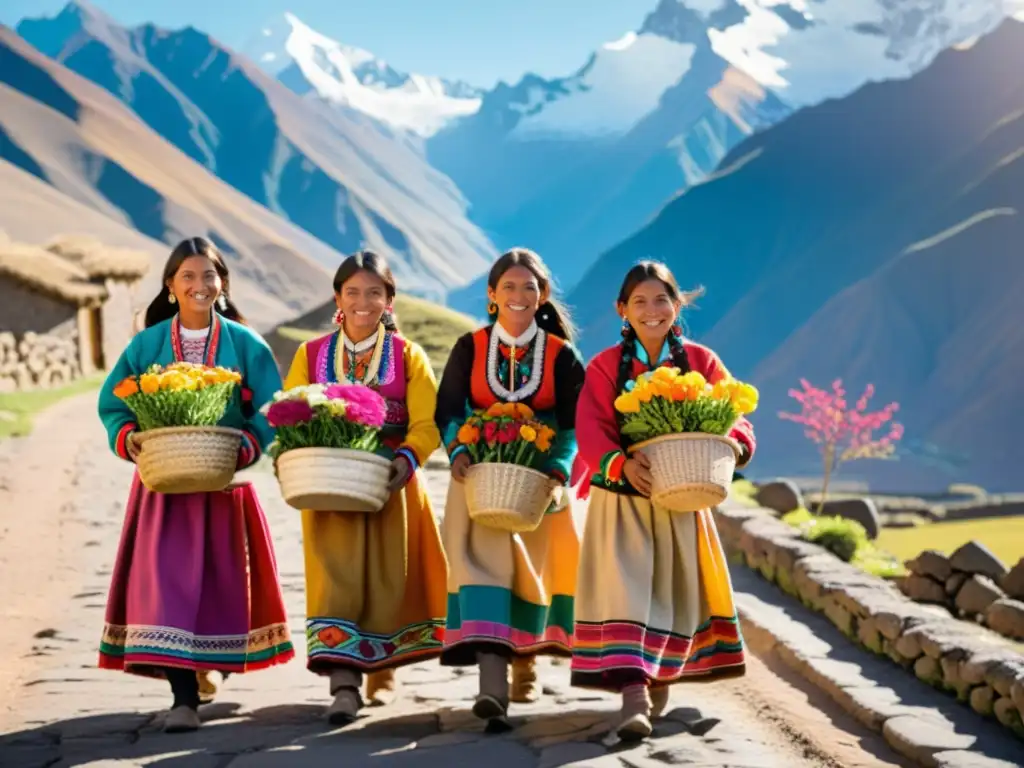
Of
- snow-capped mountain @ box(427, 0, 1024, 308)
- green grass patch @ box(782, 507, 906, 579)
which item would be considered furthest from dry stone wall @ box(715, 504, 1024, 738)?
snow-capped mountain @ box(427, 0, 1024, 308)

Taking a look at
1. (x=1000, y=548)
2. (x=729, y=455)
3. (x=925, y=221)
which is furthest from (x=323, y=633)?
(x=925, y=221)

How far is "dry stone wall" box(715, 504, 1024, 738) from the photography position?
4410 mm

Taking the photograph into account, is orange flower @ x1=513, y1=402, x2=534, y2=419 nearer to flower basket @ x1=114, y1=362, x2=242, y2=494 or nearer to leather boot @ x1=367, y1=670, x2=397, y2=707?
flower basket @ x1=114, y1=362, x2=242, y2=494

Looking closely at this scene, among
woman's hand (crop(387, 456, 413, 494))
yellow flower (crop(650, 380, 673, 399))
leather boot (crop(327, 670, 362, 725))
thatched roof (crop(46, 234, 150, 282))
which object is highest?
thatched roof (crop(46, 234, 150, 282))

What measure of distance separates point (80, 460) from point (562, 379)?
28.2 feet

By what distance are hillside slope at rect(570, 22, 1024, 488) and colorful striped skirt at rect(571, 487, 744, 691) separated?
45.4 meters

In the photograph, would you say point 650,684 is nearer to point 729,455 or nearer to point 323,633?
point 729,455

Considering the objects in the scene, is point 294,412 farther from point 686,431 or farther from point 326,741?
point 686,431

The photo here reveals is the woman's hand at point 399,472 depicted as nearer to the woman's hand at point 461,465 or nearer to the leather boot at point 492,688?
the woman's hand at point 461,465

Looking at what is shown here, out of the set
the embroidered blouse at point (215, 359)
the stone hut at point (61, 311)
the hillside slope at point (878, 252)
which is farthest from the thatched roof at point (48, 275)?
the hillside slope at point (878, 252)

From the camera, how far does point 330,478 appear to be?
400cm

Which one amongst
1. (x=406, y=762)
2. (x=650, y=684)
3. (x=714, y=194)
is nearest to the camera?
(x=406, y=762)

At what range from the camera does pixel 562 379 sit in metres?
4.55

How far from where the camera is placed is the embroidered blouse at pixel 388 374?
14.9 feet
